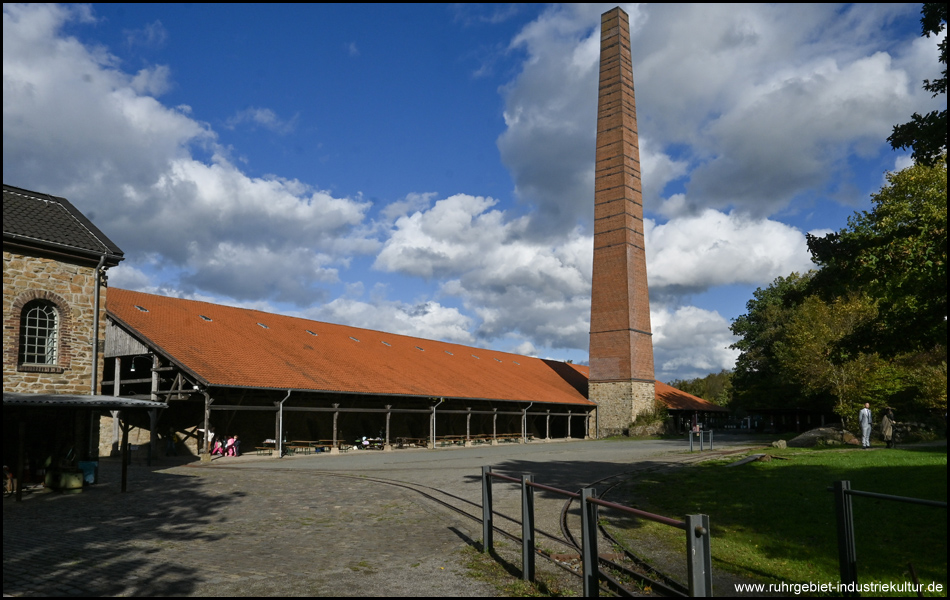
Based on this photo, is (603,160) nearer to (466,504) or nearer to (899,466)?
(899,466)

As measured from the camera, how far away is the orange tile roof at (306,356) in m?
21.6

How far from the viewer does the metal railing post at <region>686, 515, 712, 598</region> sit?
3.83m

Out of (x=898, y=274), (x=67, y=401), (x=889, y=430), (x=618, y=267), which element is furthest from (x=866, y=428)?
(x=67, y=401)

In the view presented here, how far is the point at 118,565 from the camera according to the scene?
6.67 m

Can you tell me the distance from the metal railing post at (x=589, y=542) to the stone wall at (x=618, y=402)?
34.0 metres

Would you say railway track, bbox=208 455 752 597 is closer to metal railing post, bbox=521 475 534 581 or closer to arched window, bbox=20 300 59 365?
metal railing post, bbox=521 475 534 581

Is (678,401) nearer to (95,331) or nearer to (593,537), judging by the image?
(95,331)

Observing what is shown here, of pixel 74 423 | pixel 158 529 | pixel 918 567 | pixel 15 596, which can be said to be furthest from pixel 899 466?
pixel 74 423

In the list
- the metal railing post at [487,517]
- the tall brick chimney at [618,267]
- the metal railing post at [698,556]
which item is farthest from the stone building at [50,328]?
the tall brick chimney at [618,267]

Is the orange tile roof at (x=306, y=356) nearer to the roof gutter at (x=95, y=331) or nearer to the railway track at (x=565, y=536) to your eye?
the roof gutter at (x=95, y=331)

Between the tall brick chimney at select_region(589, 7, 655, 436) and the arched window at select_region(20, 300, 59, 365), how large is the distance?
30.0 metres

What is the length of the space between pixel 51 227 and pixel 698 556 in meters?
15.5

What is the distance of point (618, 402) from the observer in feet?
127

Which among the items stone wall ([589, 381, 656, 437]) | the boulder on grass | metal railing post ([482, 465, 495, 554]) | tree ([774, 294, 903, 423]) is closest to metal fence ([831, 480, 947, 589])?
metal railing post ([482, 465, 495, 554])
